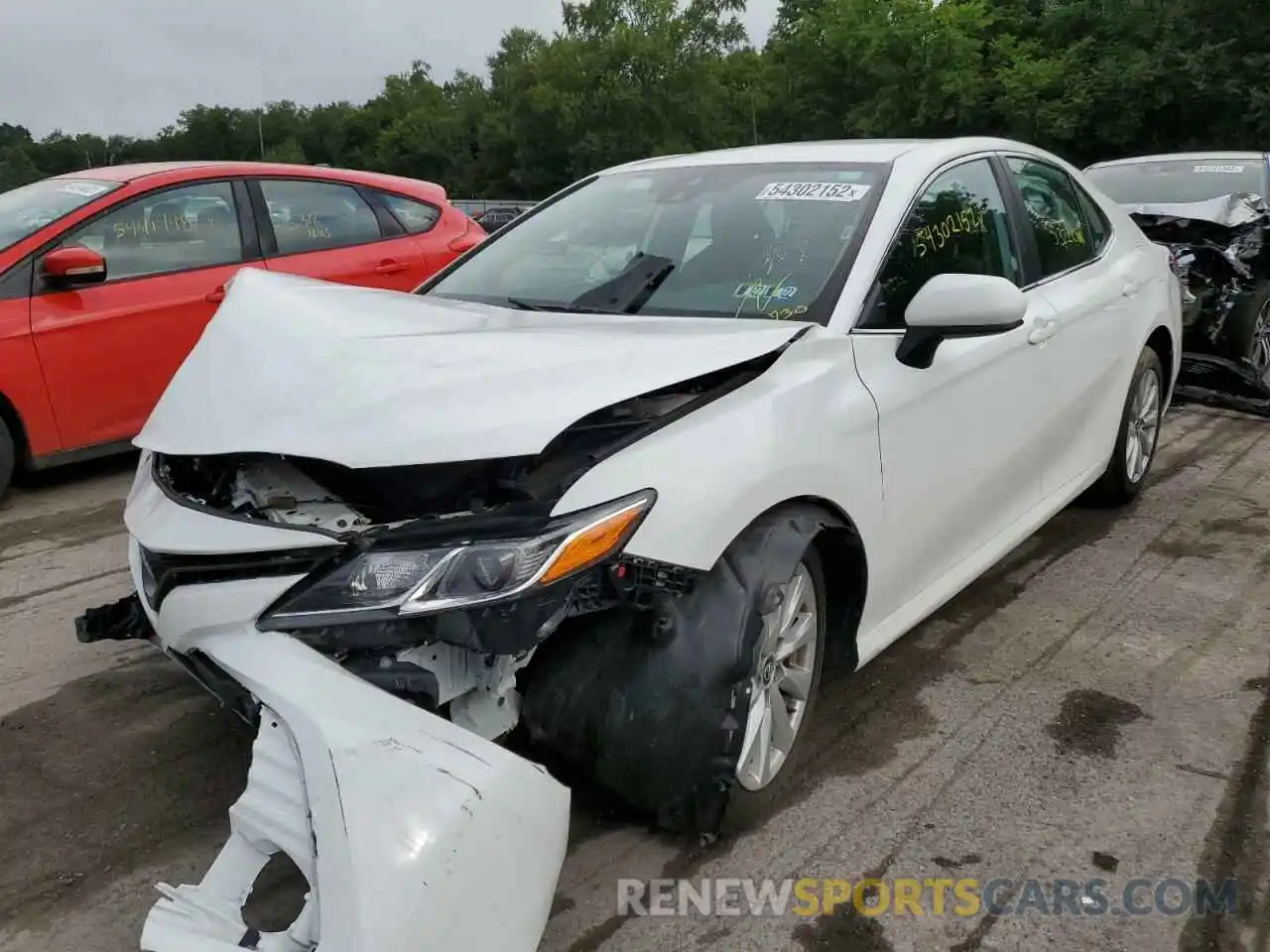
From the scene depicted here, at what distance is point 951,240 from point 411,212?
4.17 meters

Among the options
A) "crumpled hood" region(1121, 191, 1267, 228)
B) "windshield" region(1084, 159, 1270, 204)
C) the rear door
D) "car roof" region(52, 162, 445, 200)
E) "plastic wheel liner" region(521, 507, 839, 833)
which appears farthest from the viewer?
"windshield" region(1084, 159, 1270, 204)

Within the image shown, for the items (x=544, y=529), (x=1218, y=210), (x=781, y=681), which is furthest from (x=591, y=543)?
(x=1218, y=210)

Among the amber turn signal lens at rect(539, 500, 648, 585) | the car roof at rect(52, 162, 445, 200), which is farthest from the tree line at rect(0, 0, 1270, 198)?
the amber turn signal lens at rect(539, 500, 648, 585)

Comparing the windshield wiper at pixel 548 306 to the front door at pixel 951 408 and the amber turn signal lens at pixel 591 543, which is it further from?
the amber turn signal lens at pixel 591 543

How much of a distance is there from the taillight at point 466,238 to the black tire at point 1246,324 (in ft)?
14.9

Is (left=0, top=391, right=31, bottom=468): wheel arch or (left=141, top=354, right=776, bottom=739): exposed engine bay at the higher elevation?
(left=141, top=354, right=776, bottom=739): exposed engine bay

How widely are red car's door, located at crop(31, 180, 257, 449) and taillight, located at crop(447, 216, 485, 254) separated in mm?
1328

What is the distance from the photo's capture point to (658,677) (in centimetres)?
234

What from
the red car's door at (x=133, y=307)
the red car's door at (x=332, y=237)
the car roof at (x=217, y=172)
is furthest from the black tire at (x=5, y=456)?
the red car's door at (x=332, y=237)

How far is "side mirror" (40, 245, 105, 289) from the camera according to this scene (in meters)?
5.20

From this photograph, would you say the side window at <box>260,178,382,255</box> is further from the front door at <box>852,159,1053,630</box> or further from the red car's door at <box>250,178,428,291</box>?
the front door at <box>852,159,1053,630</box>

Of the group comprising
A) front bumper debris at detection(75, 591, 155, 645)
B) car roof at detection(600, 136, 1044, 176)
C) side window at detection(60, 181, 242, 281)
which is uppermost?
car roof at detection(600, 136, 1044, 176)

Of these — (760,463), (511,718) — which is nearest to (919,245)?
(760,463)

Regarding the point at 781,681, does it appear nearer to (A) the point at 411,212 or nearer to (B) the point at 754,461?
(B) the point at 754,461
